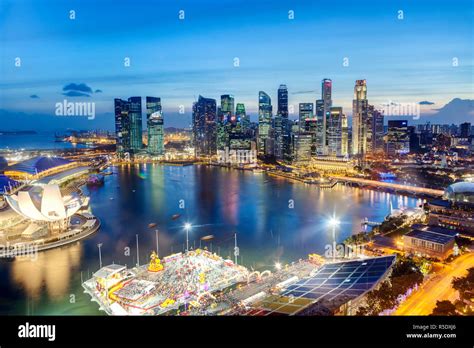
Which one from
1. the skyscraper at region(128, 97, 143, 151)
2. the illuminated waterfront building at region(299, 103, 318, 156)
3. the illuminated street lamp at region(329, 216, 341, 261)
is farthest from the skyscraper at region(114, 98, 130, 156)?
the illuminated street lamp at region(329, 216, 341, 261)

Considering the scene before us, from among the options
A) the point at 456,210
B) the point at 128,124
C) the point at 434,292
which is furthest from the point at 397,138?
the point at 434,292

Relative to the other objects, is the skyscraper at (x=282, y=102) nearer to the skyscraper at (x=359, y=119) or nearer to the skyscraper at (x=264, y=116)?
the skyscraper at (x=264, y=116)

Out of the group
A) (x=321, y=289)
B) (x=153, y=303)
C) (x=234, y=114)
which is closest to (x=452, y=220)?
(x=321, y=289)

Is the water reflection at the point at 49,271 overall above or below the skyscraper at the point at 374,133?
below

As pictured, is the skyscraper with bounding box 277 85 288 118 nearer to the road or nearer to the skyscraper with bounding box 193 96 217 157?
the skyscraper with bounding box 193 96 217 157

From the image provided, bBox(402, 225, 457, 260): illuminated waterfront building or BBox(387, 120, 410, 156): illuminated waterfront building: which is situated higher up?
BBox(387, 120, 410, 156): illuminated waterfront building

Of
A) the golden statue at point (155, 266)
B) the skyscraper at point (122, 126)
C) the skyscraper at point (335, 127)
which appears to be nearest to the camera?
the golden statue at point (155, 266)

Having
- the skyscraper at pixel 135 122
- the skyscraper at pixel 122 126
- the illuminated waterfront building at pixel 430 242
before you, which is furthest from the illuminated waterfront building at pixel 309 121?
the illuminated waterfront building at pixel 430 242
